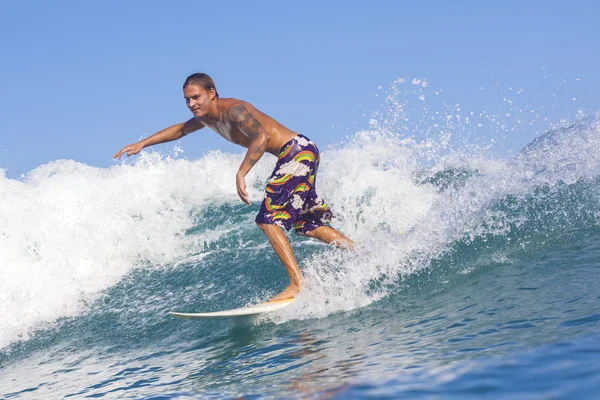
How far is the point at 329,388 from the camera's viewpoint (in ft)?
9.75

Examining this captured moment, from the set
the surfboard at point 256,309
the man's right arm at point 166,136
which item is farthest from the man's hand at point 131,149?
the surfboard at point 256,309

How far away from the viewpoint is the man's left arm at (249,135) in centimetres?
502

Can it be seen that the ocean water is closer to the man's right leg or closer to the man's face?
the man's right leg

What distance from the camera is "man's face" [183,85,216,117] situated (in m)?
5.39

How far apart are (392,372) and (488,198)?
451cm

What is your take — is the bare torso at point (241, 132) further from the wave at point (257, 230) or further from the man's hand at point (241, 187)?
the wave at point (257, 230)

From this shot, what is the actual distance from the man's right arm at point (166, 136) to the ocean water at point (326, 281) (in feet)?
5.58

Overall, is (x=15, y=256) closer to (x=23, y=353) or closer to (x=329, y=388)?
(x=23, y=353)

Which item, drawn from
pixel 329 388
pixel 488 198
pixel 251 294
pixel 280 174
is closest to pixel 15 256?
pixel 251 294

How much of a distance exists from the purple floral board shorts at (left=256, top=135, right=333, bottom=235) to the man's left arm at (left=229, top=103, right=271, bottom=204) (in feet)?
0.85

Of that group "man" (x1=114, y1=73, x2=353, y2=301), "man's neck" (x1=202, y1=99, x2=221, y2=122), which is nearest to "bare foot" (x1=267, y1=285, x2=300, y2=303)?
"man" (x1=114, y1=73, x2=353, y2=301)

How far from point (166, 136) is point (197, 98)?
36.3 inches

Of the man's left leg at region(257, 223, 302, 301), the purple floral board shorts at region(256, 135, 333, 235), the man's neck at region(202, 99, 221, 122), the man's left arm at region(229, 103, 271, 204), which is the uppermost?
the man's neck at region(202, 99, 221, 122)

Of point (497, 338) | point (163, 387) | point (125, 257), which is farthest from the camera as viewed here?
point (125, 257)
